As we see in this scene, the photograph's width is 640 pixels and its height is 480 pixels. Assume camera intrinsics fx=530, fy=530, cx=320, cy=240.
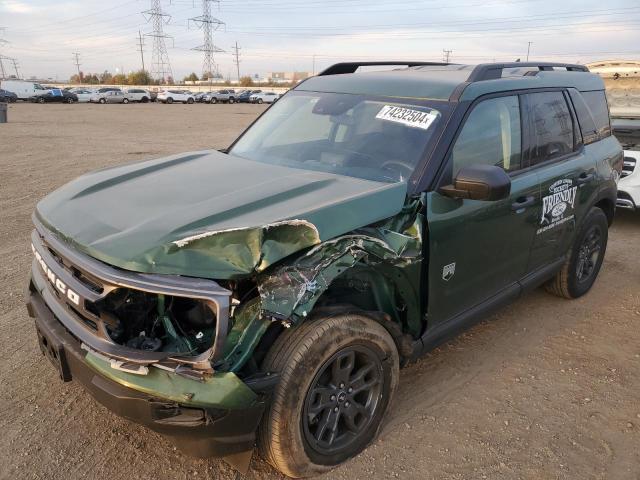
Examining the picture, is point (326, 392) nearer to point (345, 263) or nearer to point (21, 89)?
point (345, 263)

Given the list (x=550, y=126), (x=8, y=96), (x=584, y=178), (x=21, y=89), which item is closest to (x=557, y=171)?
(x=550, y=126)

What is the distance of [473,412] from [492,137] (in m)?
1.71

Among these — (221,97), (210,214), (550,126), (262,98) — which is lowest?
(262,98)

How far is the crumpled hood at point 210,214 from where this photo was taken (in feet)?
7.09

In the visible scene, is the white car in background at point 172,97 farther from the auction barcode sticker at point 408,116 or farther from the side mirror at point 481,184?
the side mirror at point 481,184

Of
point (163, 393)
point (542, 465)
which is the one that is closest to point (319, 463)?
point (163, 393)

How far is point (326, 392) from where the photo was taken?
255cm

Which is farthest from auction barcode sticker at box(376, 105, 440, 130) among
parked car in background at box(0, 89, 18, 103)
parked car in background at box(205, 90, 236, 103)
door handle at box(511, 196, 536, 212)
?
parked car in background at box(205, 90, 236, 103)

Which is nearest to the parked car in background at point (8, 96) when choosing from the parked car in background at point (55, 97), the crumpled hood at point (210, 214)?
the parked car in background at point (55, 97)

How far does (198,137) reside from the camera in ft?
62.7

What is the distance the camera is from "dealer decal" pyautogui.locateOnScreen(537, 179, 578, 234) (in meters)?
3.78

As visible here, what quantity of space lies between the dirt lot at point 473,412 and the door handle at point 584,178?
1.17 metres

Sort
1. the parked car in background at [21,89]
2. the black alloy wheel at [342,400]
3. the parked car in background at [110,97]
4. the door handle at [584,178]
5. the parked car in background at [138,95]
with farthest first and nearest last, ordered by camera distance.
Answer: the parked car in background at [138,95] → the parked car in background at [110,97] → the parked car in background at [21,89] → the door handle at [584,178] → the black alloy wheel at [342,400]

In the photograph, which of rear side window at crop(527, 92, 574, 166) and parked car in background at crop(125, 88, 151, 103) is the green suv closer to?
rear side window at crop(527, 92, 574, 166)
